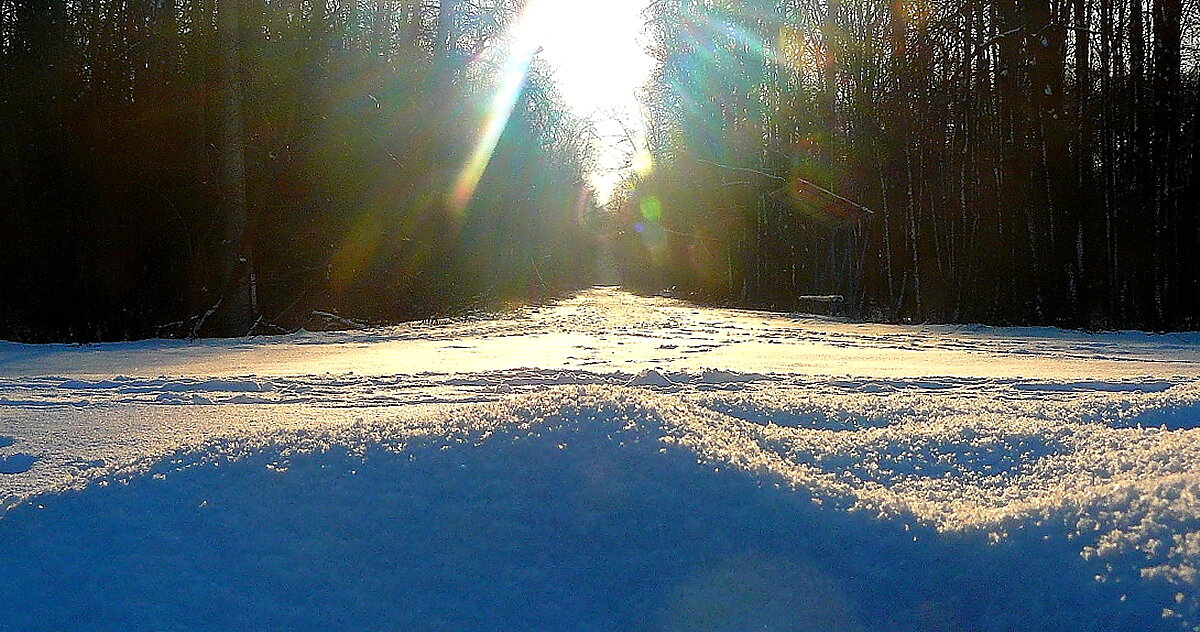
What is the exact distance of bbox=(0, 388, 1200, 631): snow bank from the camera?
1.22m

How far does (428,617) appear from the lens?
1240 millimetres

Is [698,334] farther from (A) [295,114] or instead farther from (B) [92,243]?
(B) [92,243]

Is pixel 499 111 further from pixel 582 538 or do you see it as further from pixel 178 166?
pixel 582 538

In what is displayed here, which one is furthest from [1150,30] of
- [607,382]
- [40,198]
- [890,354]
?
[40,198]

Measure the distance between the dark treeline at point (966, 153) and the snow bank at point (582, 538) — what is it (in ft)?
24.5

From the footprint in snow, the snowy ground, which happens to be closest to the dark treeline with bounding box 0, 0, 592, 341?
the footprint in snow

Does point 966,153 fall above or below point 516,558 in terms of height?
above

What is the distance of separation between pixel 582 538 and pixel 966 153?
371 inches

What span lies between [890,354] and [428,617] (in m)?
4.83

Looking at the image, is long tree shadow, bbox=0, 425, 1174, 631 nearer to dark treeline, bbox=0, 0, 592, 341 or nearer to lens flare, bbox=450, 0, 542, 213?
dark treeline, bbox=0, 0, 592, 341

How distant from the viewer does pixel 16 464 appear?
215cm

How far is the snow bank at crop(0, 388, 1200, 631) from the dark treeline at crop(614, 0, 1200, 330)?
747 cm

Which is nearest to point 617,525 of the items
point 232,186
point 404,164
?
point 232,186

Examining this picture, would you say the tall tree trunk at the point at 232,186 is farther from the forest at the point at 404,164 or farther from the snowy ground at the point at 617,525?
the snowy ground at the point at 617,525
